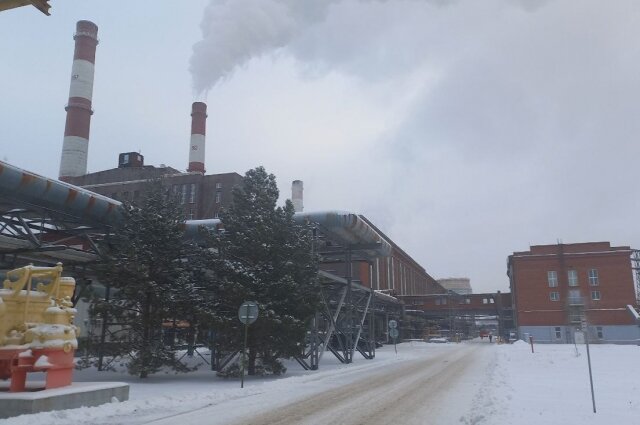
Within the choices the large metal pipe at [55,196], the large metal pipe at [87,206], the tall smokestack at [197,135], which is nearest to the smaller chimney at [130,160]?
the tall smokestack at [197,135]

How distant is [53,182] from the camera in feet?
63.6

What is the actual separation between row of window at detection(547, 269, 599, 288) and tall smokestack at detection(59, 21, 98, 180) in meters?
57.3

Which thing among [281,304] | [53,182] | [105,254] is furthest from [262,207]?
[53,182]

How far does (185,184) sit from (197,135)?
11404mm

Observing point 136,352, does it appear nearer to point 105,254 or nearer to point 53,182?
point 105,254

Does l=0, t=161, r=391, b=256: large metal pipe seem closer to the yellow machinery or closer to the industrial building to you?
the yellow machinery

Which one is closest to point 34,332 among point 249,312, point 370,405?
point 249,312

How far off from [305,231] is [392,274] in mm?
68673

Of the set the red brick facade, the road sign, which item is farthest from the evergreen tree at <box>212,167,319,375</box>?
the red brick facade

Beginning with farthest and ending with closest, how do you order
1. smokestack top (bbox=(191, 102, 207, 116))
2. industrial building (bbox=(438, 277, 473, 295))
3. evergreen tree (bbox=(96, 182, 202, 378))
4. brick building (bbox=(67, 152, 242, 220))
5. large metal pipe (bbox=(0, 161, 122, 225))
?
industrial building (bbox=(438, 277, 473, 295)) < brick building (bbox=(67, 152, 242, 220)) < smokestack top (bbox=(191, 102, 207, 116)) < evergreen tree (bbox=(96, 182, 202, 378)) < large metal pipe (bbox=(0, 161, 122, 225))

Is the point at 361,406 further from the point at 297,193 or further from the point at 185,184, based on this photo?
the point at 185,184

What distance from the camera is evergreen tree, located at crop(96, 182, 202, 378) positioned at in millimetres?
18953

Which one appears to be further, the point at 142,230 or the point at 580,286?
the point at 580,286

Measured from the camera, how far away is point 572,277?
2677 inches
